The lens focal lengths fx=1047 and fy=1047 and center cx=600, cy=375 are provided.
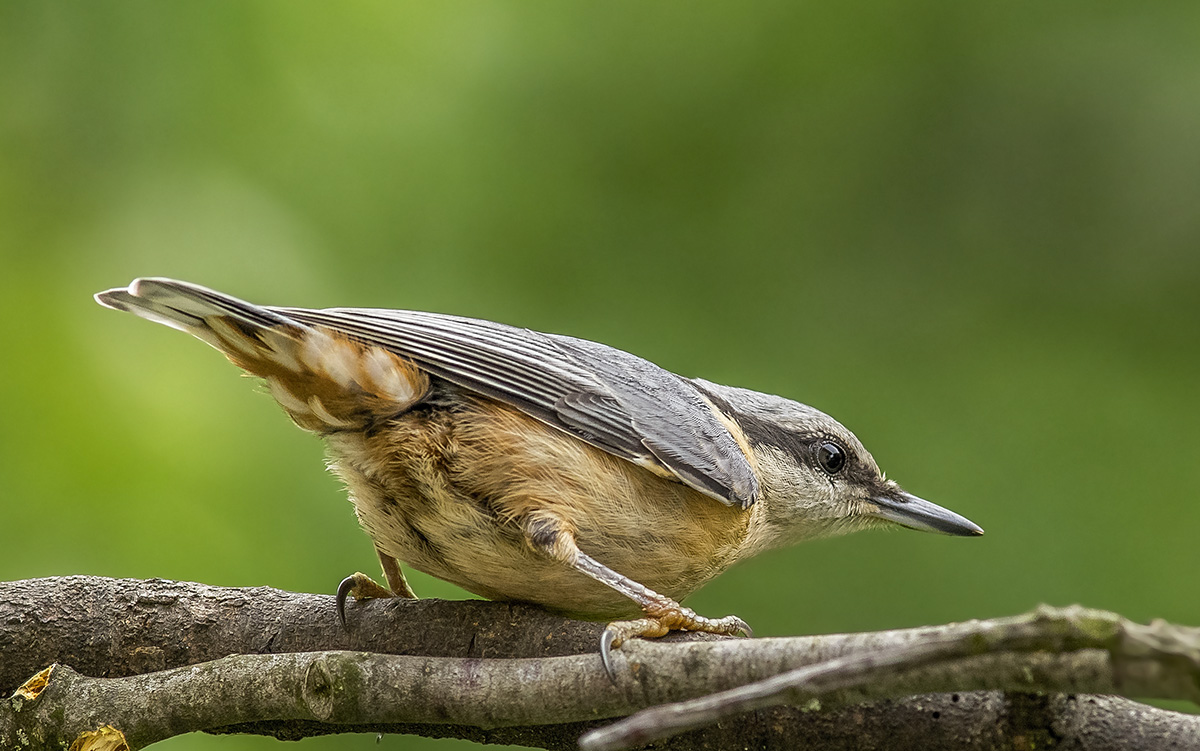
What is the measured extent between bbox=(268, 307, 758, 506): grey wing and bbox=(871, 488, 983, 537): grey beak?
50 cm

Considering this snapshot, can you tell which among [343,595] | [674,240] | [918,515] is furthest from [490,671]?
[674,240]

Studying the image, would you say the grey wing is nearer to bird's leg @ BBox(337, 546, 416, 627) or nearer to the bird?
the bird

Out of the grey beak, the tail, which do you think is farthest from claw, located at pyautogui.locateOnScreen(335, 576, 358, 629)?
the grey beak

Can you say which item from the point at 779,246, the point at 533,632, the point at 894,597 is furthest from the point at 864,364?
the point at 533,632

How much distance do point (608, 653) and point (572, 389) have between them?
0.75 meters

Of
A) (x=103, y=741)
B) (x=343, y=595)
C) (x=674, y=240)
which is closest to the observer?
(x=103, y=741)

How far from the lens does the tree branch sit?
1.17 metres

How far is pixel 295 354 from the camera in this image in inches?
83.0

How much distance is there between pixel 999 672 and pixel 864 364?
227cm

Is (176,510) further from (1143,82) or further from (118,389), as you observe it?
(1143,82)

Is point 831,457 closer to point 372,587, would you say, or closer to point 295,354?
point 372,587

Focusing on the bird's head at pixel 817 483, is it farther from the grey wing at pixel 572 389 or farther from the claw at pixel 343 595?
the claw at pixel 343 595

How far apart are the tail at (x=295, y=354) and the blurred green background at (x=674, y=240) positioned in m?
0.91

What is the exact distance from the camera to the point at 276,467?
3123mm
